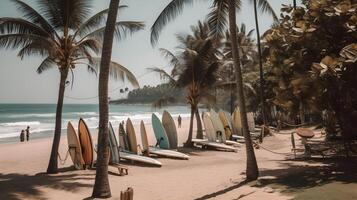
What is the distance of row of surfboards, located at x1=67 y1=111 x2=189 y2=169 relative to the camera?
48.7ft

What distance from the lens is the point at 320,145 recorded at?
18.4 m

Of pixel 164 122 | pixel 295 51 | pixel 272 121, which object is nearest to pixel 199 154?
pixel 164 122

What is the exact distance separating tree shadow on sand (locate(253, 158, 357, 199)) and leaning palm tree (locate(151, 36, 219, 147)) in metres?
9.67

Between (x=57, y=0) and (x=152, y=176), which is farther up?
(x=57, y=0)

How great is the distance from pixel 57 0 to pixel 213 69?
457 inches

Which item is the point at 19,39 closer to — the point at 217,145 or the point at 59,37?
the point at 59,37

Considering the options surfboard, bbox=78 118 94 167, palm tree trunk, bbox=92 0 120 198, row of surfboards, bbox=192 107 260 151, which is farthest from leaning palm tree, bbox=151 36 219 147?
palm tree trunk, bbox=92 0 120 198

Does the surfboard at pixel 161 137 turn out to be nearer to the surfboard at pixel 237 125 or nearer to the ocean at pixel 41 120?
the ocean at pixel 41 120

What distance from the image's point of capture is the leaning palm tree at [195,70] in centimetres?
2242

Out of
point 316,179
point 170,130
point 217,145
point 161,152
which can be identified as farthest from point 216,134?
point 316,179

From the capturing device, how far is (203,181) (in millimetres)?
12062

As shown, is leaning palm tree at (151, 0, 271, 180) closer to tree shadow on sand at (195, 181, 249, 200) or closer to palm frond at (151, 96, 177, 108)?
tree shadow on sand at (195, 181, 249, 200)

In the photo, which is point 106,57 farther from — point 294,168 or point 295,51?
point 294,168

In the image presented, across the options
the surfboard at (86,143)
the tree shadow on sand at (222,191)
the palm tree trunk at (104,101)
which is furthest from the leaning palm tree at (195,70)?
the palm tree trunk at (104,101)
